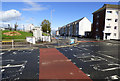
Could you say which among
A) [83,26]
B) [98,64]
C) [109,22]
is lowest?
[98,64]

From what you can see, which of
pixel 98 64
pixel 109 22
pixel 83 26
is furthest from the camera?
pixel 83 26

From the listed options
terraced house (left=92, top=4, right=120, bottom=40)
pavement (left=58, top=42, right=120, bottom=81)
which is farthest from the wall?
pavement (left=58, top=42, right=120, bottom=81)

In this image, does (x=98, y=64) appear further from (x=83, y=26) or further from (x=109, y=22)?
(x=83, y=26)

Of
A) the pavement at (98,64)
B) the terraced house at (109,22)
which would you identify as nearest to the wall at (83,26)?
the terraced house at (109,22)

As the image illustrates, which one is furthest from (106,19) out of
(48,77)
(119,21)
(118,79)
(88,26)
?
(48,77)

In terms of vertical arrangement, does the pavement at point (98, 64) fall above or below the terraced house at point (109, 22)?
below

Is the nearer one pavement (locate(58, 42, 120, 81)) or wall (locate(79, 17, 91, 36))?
pavement (locate(58, 42, 120, 81))

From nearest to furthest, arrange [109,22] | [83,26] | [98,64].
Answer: [98,64]
[109,22]
[83,26]

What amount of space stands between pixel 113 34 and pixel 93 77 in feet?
114

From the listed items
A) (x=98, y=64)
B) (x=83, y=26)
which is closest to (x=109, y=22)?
(x=83, y=26)

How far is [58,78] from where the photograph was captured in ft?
14.9

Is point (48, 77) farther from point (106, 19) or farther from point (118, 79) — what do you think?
point (106, 19)

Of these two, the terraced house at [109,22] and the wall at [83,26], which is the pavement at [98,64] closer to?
the terraced house at [109,22]

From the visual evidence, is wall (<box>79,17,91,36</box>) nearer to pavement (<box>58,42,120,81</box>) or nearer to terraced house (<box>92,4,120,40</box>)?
terraced house (<box>92,4,120,40</box>)
